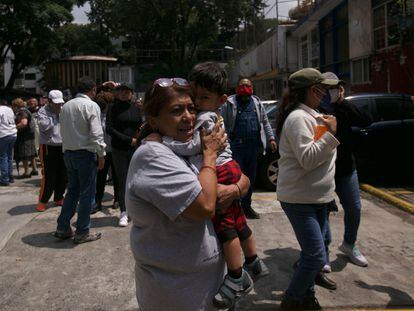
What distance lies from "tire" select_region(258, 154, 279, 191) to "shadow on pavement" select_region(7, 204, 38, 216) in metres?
3.44

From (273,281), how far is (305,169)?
1321 mm

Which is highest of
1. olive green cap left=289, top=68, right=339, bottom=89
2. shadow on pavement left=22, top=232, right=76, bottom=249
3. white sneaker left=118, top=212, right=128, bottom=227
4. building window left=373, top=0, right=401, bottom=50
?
building window left=373, top=0, right=401, bottom=50

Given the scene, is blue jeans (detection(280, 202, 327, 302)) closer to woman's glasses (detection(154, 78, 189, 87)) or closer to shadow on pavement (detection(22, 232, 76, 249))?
woman's glasses (detection(154, 78, 189, 87))

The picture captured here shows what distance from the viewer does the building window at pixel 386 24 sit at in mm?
12266

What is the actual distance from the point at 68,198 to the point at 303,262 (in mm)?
2882

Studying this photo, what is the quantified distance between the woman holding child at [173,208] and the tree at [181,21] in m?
33.7

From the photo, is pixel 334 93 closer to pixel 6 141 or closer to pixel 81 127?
pixel 81 127

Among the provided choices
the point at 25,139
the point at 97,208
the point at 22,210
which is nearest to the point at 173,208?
the point at 97,208

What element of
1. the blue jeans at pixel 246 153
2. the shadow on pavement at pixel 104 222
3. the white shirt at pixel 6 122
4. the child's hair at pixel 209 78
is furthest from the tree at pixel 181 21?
the child's hair at pixel 209 78

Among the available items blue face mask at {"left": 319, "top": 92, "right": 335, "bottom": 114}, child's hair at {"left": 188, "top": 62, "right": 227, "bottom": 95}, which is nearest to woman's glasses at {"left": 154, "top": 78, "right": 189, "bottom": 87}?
child's hair at {"left": 188, "top": 62, "right": 227, "bottom": 95}

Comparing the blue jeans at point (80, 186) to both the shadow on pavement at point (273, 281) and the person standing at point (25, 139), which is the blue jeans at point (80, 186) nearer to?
the shadow on pavement at point (273, 281)

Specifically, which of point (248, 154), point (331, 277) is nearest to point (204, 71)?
point (331, 277)

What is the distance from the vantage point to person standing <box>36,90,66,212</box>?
681cm

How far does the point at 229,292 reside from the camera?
83.9 inches
